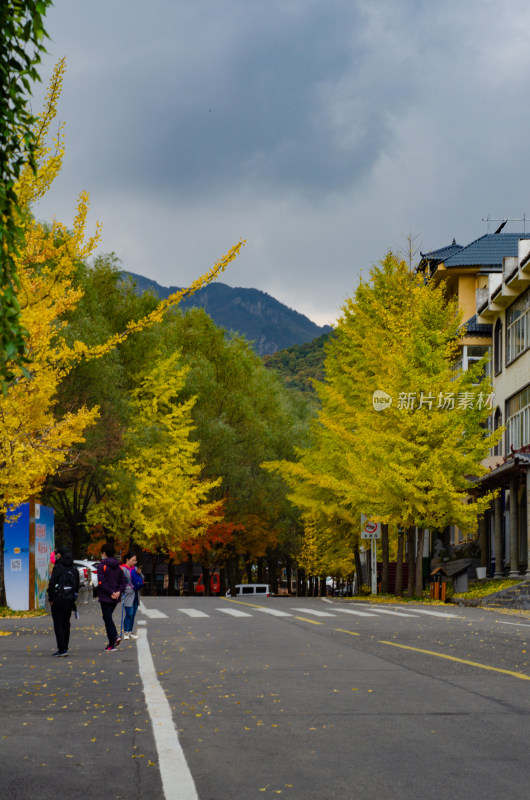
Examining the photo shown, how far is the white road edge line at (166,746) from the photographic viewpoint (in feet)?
19.5

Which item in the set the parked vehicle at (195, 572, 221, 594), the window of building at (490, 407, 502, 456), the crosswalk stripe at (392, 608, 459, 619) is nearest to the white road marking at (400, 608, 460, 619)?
the crosswalk stripe at (392, 608, 459, 619)

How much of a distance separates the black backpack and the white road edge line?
326 centimetres

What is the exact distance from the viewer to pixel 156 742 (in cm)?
741

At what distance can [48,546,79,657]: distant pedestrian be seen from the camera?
1459cm

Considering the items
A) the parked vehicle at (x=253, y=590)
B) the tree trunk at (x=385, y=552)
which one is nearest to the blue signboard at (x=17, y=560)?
the tree trunk at (x=385, y=552)

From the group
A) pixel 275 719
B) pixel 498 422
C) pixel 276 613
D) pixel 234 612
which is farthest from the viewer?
pixel 498 422

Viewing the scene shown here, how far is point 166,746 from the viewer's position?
724 cm

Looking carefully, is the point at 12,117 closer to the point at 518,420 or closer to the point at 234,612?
the point at 234,612

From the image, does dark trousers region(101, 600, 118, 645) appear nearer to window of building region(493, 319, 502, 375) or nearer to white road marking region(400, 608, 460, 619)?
white road marking region(400, 608, 460, 619)

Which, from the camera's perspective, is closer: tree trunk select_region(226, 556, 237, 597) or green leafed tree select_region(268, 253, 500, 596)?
green leafed tree select_region(268, 253, 500, 596)

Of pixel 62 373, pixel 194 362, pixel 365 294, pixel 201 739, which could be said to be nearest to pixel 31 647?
pixel 62 373

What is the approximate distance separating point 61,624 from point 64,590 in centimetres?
50

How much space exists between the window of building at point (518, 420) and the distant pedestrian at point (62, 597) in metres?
28.3

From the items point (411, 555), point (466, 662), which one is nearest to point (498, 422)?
point (411, 555)
